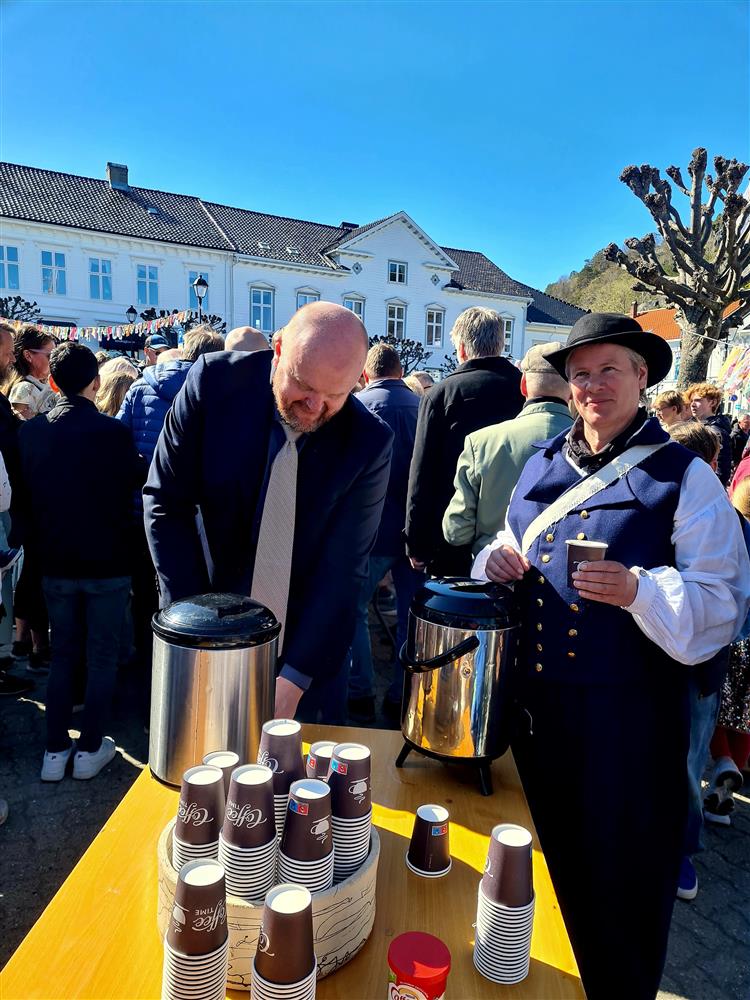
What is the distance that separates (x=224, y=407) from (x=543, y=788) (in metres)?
1.53

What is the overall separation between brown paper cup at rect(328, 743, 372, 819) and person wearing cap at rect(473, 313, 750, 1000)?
2.46 ft

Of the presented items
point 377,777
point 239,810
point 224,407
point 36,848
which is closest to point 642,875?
point 377,777

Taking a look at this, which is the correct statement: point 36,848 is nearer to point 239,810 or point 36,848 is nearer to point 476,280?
point 239,810

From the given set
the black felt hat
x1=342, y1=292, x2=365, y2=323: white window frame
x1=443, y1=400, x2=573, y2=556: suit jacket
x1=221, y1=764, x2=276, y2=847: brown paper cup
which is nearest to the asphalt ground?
x1=221, y1=764, x2=276, y2=847: brown paper cup

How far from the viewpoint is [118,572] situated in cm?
317

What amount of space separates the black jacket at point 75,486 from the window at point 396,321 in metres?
28.6

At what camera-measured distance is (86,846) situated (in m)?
2.76

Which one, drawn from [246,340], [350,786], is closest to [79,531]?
[246,340]

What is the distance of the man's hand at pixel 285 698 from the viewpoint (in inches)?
69.3

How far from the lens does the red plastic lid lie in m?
0.92

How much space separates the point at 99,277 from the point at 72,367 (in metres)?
25.7

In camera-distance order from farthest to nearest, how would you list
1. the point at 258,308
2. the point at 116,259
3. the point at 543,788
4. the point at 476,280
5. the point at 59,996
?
the point at 476,280, the point at 258,308, the point at 116,259, the point at 543,788, the point at 59,996

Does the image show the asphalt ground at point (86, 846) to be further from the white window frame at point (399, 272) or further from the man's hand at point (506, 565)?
the white window frame at point (399, 272)

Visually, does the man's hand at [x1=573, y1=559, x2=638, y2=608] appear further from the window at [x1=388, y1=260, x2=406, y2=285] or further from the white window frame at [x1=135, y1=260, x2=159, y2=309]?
the window at [x1=388, y1=260, x2=406, y2=285]
